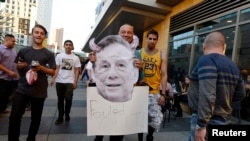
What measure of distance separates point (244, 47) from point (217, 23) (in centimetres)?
189

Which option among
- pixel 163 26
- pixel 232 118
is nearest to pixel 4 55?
pixel 232 118

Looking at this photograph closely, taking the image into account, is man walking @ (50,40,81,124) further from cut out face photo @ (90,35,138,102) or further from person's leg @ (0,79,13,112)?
cut out face photo @ (90,35,138,102)

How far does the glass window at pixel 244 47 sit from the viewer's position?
7.75 metres

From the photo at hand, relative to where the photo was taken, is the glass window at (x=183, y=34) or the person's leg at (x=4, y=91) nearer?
the person's leg at (x=4, y=91)

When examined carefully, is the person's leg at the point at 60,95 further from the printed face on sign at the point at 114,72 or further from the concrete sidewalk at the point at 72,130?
the printed face on sign at the point at 114,72

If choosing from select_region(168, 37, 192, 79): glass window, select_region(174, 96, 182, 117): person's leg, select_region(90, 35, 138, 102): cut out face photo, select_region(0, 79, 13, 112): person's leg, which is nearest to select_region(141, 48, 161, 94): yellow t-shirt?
select_region(90, 35, 138, 102): cut out face photo

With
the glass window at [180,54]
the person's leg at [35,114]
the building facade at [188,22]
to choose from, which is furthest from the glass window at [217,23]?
the person's leg at [35,114]

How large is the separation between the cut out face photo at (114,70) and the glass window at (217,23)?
20.6 feet

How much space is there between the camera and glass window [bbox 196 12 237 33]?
8.67 metres

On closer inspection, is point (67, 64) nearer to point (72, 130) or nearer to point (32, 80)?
point (72, 130)

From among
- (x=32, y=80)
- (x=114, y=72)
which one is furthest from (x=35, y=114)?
(x=114, y=72)

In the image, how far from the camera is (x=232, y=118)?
775 centimetres

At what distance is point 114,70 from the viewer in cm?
328

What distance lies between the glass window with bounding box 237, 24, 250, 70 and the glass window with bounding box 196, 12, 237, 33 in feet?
1.96
